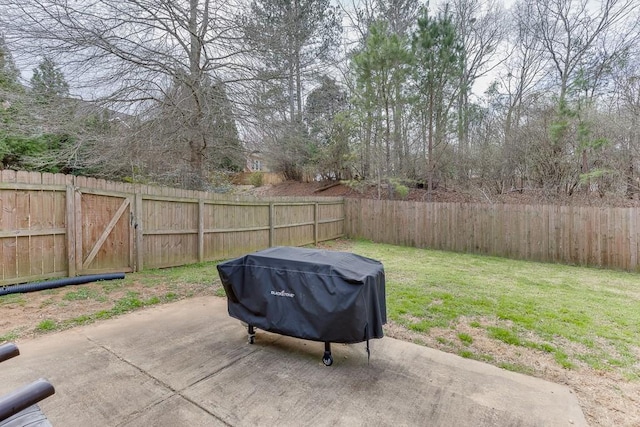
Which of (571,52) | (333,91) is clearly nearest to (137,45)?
(333,91)

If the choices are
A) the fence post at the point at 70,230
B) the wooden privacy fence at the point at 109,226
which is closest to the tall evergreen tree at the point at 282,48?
the wooden privacy fence at the point at 109,226

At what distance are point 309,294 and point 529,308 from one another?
352cm

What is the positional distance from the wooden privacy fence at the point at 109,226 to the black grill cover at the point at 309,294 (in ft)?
12.1

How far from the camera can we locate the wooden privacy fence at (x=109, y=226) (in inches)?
182

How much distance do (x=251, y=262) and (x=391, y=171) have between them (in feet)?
36.2

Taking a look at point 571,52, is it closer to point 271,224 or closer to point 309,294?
point 271,224

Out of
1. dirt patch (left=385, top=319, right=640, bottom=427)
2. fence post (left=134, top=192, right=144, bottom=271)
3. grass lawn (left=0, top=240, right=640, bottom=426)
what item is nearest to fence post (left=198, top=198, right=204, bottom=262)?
grass lawn (left=0, top=240, right=640, bottom=426)

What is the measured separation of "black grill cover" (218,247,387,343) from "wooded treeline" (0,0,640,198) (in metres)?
5.85

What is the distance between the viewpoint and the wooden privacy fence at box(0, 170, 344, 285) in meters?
4.62

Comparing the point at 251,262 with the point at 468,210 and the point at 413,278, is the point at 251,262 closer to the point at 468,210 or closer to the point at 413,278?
the point at 413,278

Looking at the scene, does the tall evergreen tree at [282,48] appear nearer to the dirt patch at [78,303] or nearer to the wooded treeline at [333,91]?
the wooded treeline at [333,91]

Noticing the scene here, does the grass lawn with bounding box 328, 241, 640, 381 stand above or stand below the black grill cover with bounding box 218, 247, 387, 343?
below

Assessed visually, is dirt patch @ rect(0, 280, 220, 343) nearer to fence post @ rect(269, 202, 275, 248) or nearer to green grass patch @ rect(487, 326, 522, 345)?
fence post @ rect(269, 202, 275, 248)

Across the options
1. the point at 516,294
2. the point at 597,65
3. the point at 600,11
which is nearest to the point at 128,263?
the point at 516,294
